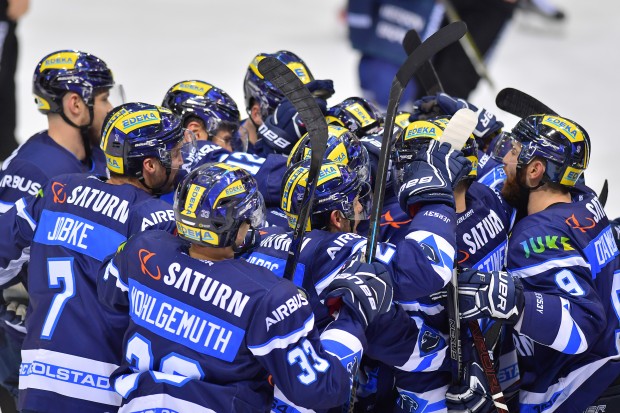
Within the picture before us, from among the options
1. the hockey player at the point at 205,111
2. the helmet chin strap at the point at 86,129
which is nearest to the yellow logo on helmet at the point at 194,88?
the hockey player at the point at 205,111

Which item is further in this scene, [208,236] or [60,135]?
[60,135]

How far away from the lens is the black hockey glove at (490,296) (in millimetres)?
3141

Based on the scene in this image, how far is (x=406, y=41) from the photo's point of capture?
4.55m

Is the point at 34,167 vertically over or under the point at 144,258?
under

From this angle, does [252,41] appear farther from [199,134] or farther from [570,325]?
[570,325]

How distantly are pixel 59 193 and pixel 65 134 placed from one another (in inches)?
35.6

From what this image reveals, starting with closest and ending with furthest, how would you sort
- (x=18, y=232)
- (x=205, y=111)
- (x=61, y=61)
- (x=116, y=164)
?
(x=116, y=164) < (x=18, y=232) < (x=61, y=61) < (x=205, y=111)

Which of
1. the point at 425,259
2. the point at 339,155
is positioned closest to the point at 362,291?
the point at 425,259

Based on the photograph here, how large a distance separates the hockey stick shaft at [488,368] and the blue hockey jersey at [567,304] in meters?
0.13

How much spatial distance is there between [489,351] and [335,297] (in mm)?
724

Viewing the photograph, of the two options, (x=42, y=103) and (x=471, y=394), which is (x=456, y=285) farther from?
(x=42, y=103)

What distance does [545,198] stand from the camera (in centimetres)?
356

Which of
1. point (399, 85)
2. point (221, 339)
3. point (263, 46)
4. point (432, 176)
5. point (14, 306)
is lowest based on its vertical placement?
point (14, 306)

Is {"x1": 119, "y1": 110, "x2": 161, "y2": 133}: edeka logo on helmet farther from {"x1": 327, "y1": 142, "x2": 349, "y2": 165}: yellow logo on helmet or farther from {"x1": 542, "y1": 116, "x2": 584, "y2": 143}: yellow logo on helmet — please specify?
{"x1": 542, "y1": 116, "x2": 584, "y2": 143}: yellow logo on helmet
